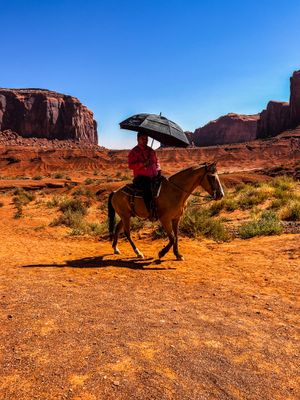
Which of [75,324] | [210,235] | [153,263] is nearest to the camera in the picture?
[75,324]

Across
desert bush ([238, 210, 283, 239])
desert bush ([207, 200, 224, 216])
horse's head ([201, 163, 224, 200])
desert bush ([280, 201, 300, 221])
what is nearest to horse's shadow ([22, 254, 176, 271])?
horse's head ([201, 163, 224, 200])

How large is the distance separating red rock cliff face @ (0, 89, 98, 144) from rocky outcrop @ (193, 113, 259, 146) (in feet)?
216

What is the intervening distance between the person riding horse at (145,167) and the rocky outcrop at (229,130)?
6024 inches

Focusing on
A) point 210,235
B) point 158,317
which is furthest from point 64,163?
point 158,317

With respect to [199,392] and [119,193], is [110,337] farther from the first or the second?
[119,193]

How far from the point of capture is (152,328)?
15.2 ft

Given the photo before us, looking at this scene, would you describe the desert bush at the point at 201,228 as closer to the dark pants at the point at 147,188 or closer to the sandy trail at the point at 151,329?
the sandy trail at the point at 151,329

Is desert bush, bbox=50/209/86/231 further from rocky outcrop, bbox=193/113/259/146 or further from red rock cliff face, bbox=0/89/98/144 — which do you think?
rocky outcrop, bbox=193/113/259/146

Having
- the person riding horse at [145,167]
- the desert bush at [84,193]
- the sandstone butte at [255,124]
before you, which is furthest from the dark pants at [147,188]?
the sandstone butte at [255,124]

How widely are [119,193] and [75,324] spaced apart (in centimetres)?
501

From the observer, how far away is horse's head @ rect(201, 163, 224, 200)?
822 cm

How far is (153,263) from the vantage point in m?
8.54

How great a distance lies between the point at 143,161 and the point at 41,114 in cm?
11658

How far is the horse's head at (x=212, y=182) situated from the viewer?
27.0 feet
